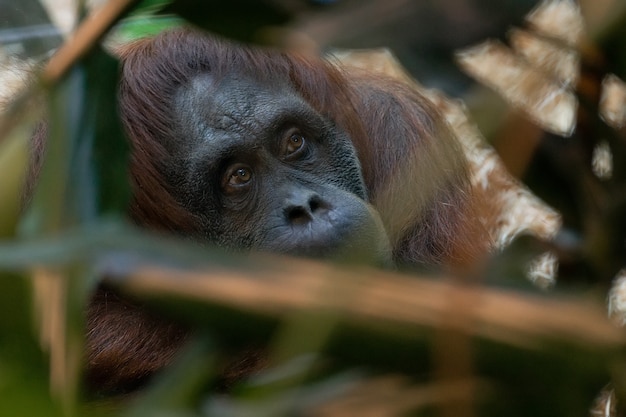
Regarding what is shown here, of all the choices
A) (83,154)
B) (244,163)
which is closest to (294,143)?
(244,163)

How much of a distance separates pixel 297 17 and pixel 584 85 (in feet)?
0.99

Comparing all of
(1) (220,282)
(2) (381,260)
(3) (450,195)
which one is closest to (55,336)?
(1) (220,282)

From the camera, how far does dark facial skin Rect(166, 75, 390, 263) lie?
8.45 feet

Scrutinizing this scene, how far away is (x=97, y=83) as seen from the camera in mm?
1011

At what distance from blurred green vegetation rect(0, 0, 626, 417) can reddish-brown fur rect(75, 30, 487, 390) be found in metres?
1.44

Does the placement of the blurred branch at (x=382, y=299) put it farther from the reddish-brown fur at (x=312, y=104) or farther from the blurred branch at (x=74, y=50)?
the reddish-brown fur at (x=312, y=104)

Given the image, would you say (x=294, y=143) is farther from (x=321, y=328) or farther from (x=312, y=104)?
(x=321, y=328)

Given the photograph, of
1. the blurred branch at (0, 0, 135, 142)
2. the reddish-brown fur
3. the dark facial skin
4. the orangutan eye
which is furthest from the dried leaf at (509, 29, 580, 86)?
the orangutan eye

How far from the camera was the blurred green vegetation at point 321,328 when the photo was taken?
61 cm

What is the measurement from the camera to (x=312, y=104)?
2.89 m

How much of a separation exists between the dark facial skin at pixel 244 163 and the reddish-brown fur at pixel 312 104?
5 centimetres

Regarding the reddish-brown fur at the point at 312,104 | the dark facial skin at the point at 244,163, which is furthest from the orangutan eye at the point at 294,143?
the reddish-brown fur at the point at 312,104

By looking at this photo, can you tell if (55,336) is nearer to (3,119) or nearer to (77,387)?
(77,387)

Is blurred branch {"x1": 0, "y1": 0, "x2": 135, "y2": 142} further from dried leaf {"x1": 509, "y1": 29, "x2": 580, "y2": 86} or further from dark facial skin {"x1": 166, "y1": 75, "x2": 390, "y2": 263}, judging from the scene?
dark facial skin {"x1": 166, "y1": 75, "x2": 390, "y2": 263}
